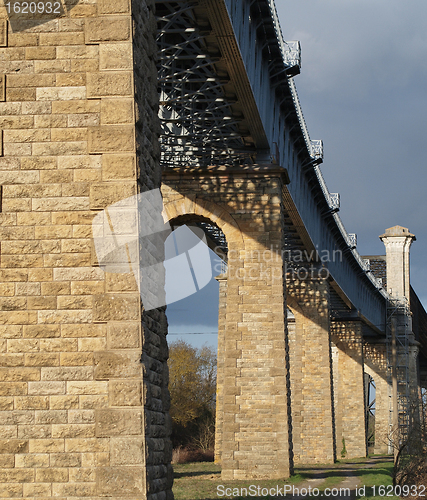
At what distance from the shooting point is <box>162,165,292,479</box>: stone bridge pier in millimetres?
20422

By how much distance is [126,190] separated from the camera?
9.14m

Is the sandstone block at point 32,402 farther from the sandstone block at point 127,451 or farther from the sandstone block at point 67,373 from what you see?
the sandstone block at point 127,451

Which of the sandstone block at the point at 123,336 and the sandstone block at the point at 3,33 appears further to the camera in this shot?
the sandstone block at the point at 3,33

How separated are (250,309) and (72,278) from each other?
1235 cm

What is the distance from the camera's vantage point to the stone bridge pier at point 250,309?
20.4 metres

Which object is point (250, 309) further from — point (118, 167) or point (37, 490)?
point (37, 490)

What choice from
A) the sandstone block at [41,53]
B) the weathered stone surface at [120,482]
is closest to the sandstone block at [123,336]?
the weathered stone surface at [120,482]

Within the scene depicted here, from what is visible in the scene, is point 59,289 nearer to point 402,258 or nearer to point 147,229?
point 147,229

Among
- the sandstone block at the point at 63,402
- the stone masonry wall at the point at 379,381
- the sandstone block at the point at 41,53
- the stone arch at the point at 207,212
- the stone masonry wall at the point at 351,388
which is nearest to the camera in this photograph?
the sandstone block at the point at 63,402

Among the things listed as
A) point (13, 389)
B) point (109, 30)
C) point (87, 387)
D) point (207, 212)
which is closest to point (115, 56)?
point (109, 30)

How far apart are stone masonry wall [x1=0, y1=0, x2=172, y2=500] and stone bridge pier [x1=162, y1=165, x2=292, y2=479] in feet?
36.4

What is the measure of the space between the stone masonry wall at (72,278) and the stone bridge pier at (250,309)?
11.1 metres

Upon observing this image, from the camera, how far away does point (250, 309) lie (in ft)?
69.1

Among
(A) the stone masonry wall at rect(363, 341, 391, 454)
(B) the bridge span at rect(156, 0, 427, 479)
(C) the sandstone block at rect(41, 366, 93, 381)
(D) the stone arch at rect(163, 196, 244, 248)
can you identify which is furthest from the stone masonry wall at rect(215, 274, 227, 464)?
(A) the stone masonry wall at rect(363, 341, 391, 454)
